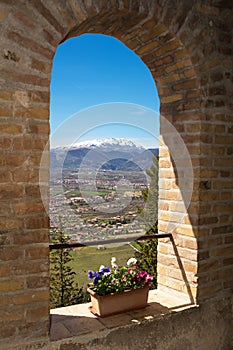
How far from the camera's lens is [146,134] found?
9.41 ft

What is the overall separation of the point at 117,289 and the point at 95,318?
0.76ft

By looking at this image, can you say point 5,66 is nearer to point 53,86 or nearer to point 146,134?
point 53,86

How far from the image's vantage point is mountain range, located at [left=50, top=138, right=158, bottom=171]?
251 cm

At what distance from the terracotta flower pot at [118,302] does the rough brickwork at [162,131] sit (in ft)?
1.23

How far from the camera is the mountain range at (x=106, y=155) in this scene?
2508 mm

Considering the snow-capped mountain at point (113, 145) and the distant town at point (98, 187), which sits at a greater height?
the snow-capped mountain at point (113, 145)

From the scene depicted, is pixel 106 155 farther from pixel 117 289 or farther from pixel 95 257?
pixel 95 257

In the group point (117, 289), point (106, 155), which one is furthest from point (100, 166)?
point (117, 289)

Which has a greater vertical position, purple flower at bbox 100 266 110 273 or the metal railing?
the metal railing

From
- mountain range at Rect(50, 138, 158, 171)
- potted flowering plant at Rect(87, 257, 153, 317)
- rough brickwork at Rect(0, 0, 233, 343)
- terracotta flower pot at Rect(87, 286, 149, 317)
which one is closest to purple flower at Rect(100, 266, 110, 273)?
potted flowering plant at Rect(87, 257, 153, 317)

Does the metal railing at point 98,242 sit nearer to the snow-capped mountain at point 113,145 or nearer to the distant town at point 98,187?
the distant town at point 98,187

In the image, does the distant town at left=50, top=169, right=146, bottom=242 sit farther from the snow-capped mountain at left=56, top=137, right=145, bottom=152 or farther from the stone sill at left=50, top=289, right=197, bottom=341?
the stone sill at left=50, top=289, right=197, bottom=341

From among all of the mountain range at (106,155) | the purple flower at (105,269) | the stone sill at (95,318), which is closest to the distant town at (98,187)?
the mountain range at (106,155)

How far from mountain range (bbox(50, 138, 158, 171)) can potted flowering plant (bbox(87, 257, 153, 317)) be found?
2.35ft
